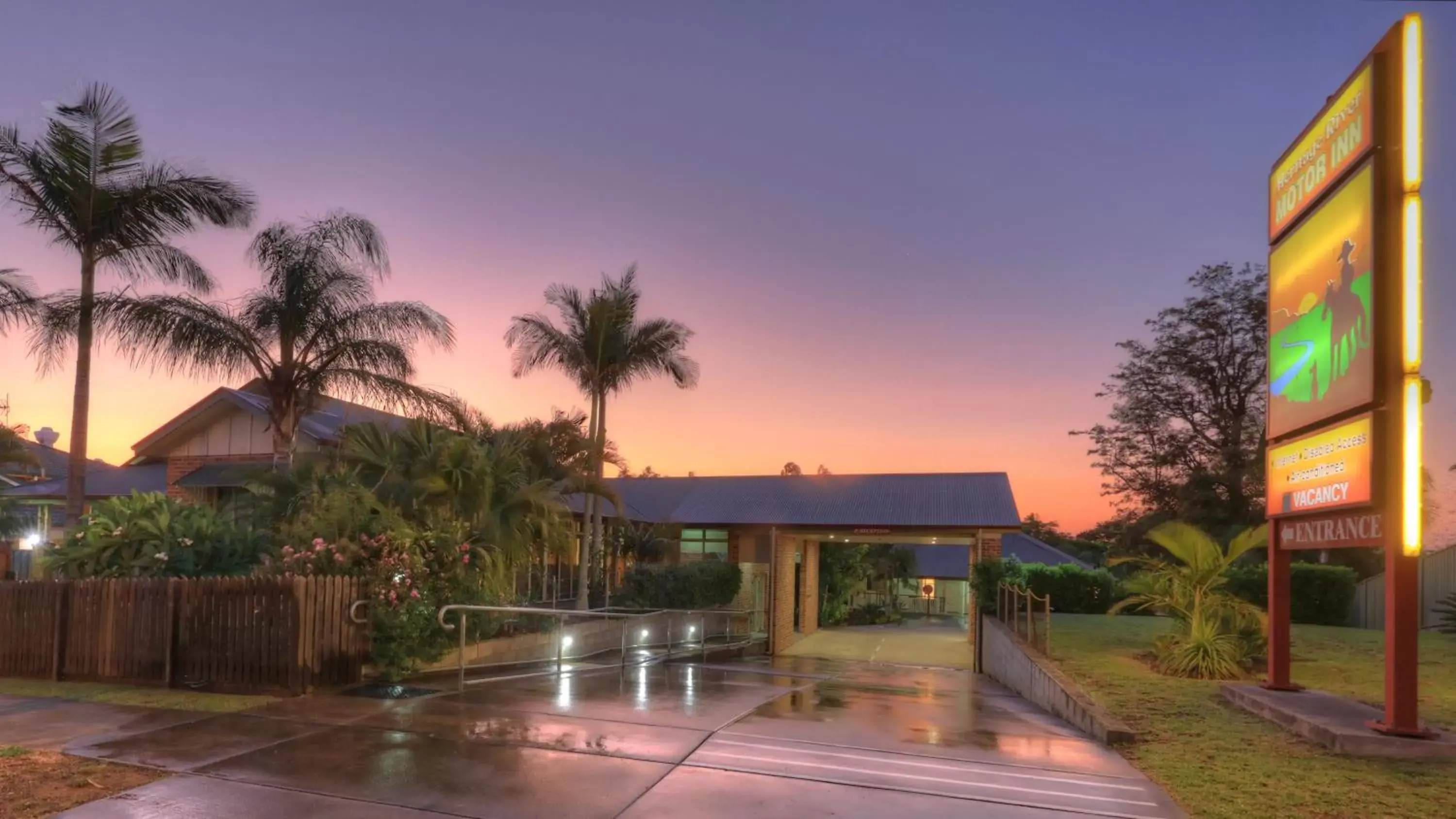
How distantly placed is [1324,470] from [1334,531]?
2.15 feet

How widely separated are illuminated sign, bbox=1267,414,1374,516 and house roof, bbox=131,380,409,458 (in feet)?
54.1

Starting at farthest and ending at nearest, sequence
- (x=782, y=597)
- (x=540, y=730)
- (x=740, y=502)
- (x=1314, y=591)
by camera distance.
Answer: (x=740, y=502) < (x=782, y=597) < (x=1314, y=591) < (x=540, y=730)

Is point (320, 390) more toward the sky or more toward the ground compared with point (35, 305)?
more toward the ground

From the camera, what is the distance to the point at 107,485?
1130 inches

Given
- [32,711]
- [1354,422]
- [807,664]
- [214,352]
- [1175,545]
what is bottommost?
[807,664]

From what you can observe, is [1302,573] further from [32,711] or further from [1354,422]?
[32,711]

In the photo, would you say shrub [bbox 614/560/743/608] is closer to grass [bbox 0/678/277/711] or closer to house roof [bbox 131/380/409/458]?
house roof [bbox 131/380/409/458]

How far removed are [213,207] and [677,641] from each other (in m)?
12.8

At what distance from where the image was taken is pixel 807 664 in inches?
821

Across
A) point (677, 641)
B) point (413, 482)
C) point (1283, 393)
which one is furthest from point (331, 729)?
point (677, 641)

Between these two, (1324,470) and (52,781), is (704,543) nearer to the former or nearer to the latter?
(1324,470)

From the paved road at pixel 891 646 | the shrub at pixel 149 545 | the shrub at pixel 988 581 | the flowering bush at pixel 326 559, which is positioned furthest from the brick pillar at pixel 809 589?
the flowering bush at pixel 326 559

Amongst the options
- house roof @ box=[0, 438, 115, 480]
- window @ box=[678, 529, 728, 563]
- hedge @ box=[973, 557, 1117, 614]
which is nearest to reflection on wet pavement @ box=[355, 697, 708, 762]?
window @ box=[678, 529, 728, 563]

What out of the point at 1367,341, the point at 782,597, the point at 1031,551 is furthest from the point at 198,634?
the point at 1031,551
